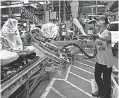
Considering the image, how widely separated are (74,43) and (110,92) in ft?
4.46

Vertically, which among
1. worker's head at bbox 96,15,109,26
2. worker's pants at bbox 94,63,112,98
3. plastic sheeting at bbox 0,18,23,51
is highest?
worker's head at bbox 96,15,109,26

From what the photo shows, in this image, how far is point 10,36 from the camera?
8.46ft

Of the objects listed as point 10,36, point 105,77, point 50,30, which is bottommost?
point 105,77

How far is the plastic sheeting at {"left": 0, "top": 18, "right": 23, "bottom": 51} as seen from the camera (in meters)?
2.53

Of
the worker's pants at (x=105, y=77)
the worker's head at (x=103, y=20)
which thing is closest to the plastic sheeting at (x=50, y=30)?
the worker's head at (x=103, y=20)

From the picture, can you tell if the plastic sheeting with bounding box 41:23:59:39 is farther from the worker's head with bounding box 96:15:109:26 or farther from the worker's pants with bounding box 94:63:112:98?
the worker's pants with bounding box 94:63:112:98

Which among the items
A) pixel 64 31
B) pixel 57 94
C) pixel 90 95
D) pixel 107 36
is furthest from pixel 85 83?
pixel 64 31

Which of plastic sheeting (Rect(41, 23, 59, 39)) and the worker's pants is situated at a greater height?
plastic sheeting (Rect(41, 23, 59, 39))

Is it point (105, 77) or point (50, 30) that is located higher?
point (50, 30)

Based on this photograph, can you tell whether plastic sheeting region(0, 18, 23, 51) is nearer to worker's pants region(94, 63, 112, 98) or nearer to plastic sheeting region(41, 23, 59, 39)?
plastic sheeting region(41, 23, 59, 39)

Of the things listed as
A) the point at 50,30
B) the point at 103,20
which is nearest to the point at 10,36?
the point at 50,30

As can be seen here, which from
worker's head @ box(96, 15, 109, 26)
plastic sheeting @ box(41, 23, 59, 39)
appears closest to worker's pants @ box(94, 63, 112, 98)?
worker's head @ box(96, 15, 109, 26)

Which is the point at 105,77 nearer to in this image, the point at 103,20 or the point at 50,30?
the point at 103,20

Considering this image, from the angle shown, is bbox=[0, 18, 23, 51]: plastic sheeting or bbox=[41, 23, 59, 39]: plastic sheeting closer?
bbox=[0, 18, 23, 51]: plastic sheeting
